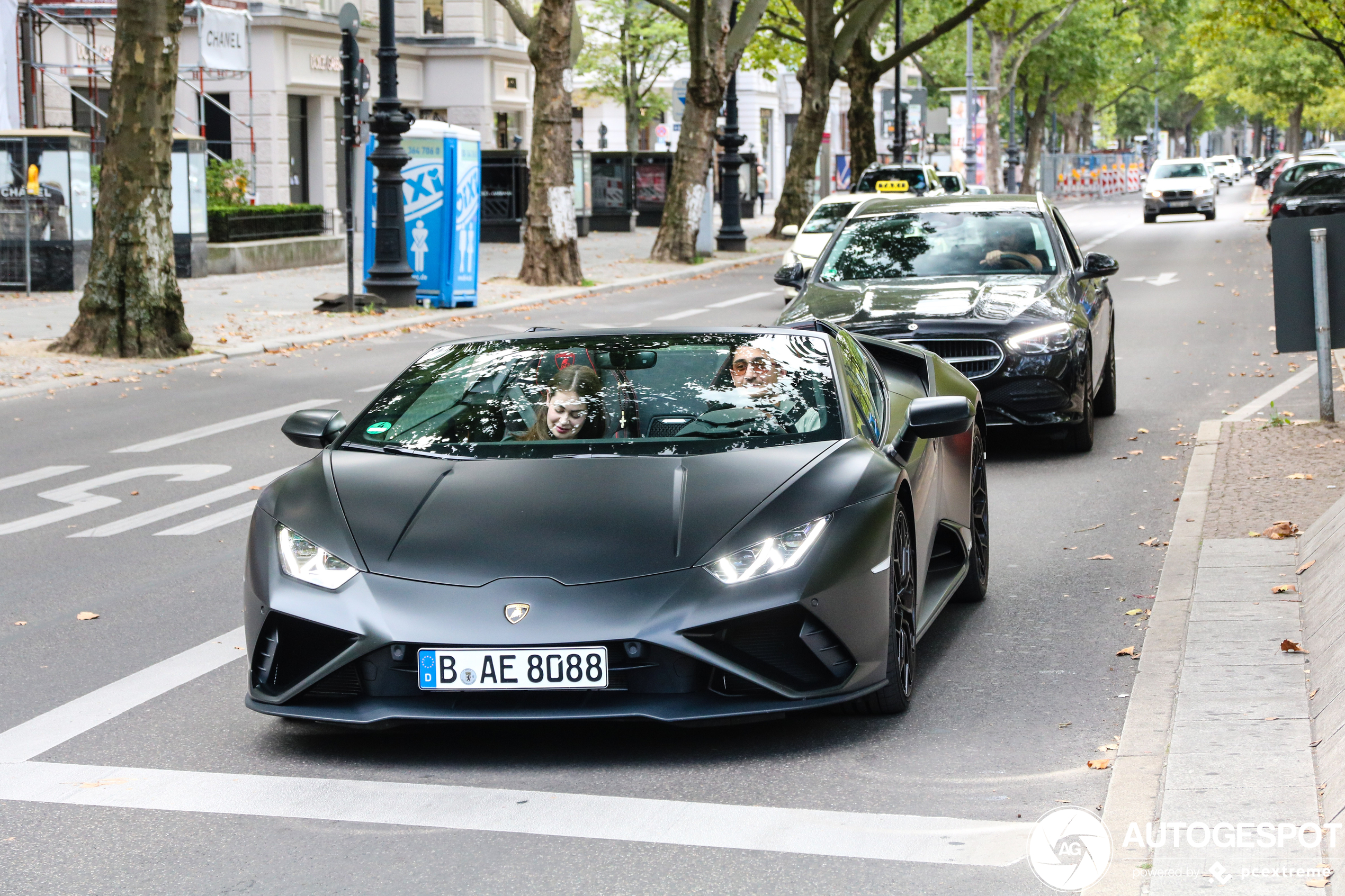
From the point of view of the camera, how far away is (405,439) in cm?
580

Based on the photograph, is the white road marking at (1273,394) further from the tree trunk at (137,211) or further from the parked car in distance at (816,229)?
the tree trunk at (137,211)

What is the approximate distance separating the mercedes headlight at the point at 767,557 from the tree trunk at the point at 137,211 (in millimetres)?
13356

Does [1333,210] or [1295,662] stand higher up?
[1333,210]

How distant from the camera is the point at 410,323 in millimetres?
21594

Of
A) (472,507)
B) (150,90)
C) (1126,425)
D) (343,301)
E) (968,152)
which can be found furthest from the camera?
(968,152)

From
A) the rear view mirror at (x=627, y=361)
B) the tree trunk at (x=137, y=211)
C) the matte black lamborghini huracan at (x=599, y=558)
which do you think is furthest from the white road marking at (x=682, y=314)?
the matte black lamborghini huracan at (x=599, y=558)

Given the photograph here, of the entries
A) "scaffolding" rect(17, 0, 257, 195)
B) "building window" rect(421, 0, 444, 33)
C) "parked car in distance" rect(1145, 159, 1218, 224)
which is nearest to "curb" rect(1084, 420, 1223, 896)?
"scaffolding" rect(17, 0, 257, 195)

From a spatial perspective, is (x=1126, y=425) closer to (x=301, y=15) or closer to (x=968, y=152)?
(x=301, y=15)

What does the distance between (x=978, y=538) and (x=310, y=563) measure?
10.1 feet

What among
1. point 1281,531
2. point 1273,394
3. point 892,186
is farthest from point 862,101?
point 1281,531

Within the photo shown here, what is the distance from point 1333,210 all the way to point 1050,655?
2962cm

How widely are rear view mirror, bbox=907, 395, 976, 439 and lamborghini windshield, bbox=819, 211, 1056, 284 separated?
561 cm

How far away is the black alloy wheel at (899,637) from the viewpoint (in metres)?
5.34

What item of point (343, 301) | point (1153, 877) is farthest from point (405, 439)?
point (343, 301)
